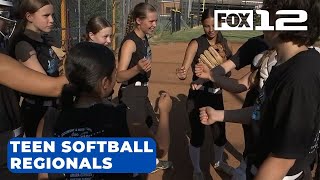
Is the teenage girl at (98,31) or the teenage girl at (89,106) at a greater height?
the teenage girl at (98,31)

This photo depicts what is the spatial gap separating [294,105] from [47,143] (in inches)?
46.1

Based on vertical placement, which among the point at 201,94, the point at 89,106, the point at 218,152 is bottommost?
the point at 218,152

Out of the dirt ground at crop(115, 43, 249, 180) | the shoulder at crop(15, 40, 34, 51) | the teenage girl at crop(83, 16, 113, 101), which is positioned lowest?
the dirt ground at crop(115, 43, 249, 180)

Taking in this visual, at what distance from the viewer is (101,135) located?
6.17 feet

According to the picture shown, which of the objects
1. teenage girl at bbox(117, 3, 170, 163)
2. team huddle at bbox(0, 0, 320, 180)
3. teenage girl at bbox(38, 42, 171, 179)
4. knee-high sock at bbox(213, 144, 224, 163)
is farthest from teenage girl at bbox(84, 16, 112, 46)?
teenage girl at bbox(38, 42, 171, 179)

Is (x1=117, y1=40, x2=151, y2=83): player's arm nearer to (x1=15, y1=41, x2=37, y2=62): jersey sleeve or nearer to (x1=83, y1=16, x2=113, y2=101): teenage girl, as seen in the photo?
(x1=83, y1=16, x2=113, y2=101): teenage girl

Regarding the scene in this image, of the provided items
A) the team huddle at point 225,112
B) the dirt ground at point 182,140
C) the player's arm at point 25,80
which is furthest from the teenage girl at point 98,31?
the player's arm at point 25,80

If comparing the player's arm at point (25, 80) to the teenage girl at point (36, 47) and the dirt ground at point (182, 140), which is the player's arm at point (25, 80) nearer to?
the teenage girl at point (36, 47)

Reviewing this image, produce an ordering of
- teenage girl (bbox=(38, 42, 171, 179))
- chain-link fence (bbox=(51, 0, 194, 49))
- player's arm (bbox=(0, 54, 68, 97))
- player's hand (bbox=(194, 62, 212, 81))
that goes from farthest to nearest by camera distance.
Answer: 1. chain-link fence (bbox=(51, 0, 194, 49))
2. player's hand (bbox=(194, 62, 212, 81))
3. player's arm (bbox=(0, 54, 68, 97))
4. teenage girl (bbox=(38, 42, 171, 179))

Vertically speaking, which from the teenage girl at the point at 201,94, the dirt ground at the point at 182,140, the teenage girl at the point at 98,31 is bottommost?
the dirt ground at the point at 182,140

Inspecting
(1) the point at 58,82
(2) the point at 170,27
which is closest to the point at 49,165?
(1) the point at 58,82

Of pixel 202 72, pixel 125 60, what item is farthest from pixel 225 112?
pixel 125 60

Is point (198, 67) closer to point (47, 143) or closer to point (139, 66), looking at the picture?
point (139, 66)

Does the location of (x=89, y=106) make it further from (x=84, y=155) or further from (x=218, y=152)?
(x=218, y=152)
